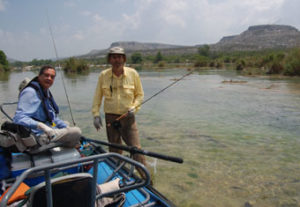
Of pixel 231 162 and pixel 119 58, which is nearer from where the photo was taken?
pixel 119 58

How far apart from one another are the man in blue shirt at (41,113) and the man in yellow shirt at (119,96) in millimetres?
722

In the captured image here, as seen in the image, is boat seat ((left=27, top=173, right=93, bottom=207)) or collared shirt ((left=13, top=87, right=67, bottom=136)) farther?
collared shirt ((left=13, top=87, right=67, bottom=136))

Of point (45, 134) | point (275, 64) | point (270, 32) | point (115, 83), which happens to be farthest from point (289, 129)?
point (270, 32)

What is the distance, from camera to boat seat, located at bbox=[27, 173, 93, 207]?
63.5 inches

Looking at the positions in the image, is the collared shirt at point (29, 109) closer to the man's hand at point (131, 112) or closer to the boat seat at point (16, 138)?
the boat seat at point (16, 138)

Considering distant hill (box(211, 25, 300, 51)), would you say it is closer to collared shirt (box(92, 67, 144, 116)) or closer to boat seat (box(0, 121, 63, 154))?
collared shirt (box(92, 67, 144, 116))

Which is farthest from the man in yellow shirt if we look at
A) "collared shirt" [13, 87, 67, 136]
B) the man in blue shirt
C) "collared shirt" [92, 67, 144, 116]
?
"collared shirt" [13, 87, 67, 136]

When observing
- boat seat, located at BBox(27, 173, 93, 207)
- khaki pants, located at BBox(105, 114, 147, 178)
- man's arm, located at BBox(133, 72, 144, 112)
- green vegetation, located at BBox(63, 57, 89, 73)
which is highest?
man's arm, located at BBox(133, 72, 144, 112)

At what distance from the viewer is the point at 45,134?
9.39 ft

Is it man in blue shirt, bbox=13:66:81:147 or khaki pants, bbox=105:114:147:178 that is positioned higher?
man in blue shirt, bbox=13:66:81:147

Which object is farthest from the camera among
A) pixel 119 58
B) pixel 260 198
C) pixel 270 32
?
pixel 270 32

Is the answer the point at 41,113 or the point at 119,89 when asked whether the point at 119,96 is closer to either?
the point at 119,89

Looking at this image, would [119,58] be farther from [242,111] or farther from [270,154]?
[242,111]

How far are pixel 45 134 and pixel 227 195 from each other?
2.89 m
